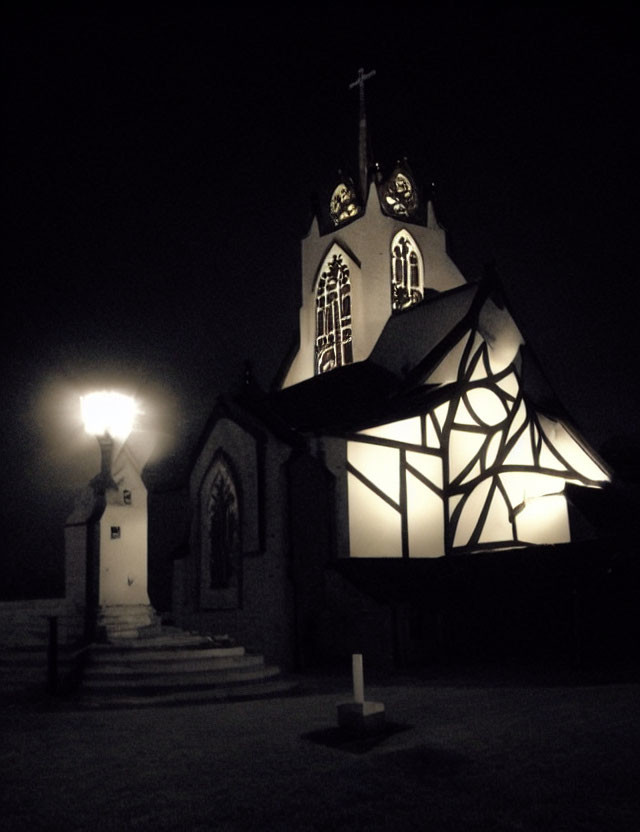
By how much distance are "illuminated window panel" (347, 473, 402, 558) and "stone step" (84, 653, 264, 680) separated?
17.9 ft

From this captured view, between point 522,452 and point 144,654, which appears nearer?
point 144,654

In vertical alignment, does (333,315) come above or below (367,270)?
below

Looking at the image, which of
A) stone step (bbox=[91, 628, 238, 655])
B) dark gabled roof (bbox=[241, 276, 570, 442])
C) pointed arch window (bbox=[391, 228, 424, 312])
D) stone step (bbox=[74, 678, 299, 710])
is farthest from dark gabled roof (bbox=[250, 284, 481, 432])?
stone step (bbox=[74, 678, 299, 710])

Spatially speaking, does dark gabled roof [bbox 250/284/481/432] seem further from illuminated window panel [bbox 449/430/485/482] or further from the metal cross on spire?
the metal cross on spire

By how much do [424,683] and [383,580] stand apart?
4.17 m

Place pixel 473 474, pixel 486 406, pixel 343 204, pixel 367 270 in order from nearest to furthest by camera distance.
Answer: pixel 473 474, pixel 486 406, pixel 367 270, pixel 343 204

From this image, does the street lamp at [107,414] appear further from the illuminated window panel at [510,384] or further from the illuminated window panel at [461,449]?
the illuminated window panel at [510,384]

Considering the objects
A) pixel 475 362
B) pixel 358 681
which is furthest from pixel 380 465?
pixel 358 681

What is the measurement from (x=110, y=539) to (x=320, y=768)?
778 cm

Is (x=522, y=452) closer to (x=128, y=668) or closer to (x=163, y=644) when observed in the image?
(x=163, y=644)

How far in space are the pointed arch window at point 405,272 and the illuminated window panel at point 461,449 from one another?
303 inches

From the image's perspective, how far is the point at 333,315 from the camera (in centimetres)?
2884

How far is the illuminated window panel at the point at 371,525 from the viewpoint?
755 inches

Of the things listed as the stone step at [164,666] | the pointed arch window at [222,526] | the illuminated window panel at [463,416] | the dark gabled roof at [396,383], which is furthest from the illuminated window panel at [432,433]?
the stone step at [164,666]
